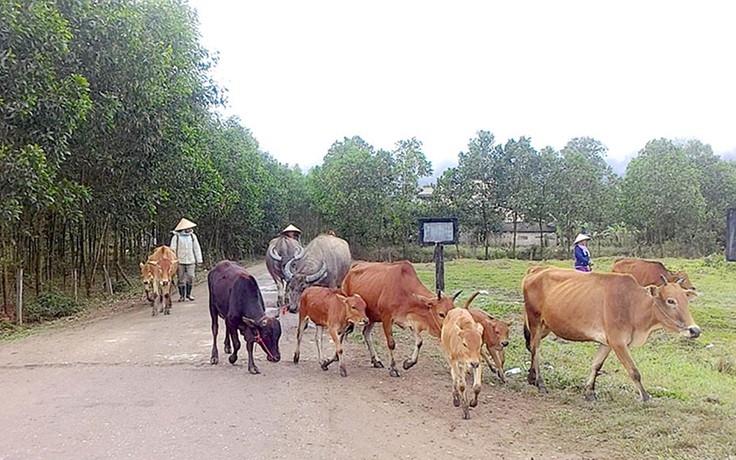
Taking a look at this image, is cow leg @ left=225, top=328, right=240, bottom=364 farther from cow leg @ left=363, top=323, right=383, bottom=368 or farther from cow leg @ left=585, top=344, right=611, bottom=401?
cow leg @ left=585, top=344, right=611, bottom=401

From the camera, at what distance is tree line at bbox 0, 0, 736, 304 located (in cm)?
1074

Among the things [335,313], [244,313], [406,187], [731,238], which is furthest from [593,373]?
[406,187]

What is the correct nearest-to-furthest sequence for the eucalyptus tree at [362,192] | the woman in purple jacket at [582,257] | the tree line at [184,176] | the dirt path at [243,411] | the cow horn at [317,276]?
the dirt path at [243,411] → the tree line at [184,176] → the cow horn at [317,276] → the woman in purple jacket at [582,257] → the eucalyptus tree at [362,192]

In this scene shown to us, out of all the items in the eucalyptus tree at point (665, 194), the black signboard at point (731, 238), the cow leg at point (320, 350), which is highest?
the eucalyptus tree at point (665, 194)

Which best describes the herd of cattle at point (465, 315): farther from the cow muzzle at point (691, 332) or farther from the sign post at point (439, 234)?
the sign post at point (439, 234)

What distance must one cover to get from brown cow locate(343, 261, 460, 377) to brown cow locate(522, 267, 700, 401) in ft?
4.23

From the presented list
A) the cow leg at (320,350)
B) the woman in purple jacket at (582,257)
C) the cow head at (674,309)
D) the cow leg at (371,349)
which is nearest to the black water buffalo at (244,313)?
the cow leg at (320,350)

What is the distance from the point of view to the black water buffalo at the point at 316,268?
455 inches

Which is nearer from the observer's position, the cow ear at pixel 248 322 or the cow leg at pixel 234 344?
the cow ear at pixel 248 322

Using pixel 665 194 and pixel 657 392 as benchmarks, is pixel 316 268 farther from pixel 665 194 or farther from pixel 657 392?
pixel 665 194

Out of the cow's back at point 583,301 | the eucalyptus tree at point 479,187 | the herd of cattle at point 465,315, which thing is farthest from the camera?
the eucalyptus tree at point 479,187

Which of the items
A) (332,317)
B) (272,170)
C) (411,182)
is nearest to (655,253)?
(411,182)

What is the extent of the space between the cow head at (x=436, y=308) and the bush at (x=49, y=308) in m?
9.60

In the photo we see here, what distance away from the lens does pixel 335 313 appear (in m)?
8.30
